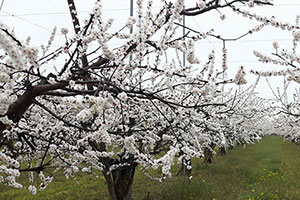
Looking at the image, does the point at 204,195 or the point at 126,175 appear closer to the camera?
the point at 126,175

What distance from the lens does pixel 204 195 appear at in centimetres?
898

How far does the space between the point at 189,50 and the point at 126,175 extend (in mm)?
4634

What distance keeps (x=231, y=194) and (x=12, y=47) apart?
8.93 m

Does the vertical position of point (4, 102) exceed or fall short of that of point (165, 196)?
it exceeds it

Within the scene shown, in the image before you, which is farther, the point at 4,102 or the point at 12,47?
the point at 4,102

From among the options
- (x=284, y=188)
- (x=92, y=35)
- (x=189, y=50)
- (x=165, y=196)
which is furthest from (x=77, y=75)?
(x=284, y=188)

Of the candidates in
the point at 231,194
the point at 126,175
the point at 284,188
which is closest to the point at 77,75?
the point at 126,175

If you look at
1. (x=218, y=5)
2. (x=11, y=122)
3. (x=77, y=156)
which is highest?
(x=218, y=5)

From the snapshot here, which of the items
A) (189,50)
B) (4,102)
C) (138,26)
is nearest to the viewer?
(4,102)

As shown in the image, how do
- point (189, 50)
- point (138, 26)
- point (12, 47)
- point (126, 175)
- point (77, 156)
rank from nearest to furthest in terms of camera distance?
point (12, 47)
point (189, 50)
point (138, 26)
point (77, 156)
point (126, 175)

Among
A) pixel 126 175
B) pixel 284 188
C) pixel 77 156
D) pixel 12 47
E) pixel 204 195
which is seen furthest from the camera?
pixel 284 188

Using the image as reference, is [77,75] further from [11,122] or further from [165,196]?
[165,196]

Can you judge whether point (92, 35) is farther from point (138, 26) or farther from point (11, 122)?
point (11, 122)

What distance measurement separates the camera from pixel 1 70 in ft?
6.51
